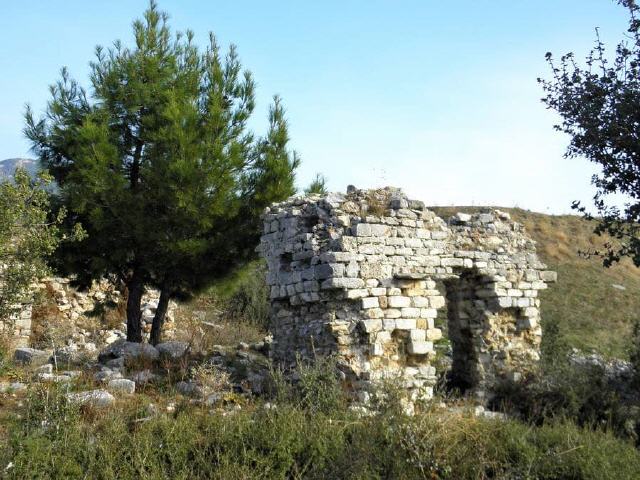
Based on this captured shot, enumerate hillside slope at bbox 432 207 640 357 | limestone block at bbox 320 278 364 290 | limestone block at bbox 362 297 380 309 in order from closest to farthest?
limestone block at bbox 320 278 364 290 → limestone block at bbox 362 297 380 309 → hillside slope at bbox 432 207 640 357

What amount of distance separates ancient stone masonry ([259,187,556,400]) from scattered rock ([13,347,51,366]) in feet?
14.0

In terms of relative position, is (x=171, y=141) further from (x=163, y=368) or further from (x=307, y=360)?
(x=307, y=360)

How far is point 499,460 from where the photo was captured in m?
6.68

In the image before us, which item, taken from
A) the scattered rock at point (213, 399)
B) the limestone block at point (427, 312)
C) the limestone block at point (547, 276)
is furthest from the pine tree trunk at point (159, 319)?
the limestone block at point (547, 276)

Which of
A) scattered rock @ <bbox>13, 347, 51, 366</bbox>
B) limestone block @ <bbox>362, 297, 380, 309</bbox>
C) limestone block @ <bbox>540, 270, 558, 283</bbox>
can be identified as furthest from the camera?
limestone block @ <bbox>540, 270, 558, 283</bbox>

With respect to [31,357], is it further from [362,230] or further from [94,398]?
[362,230]

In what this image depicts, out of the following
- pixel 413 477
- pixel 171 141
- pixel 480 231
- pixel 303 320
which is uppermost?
pixel 171 141

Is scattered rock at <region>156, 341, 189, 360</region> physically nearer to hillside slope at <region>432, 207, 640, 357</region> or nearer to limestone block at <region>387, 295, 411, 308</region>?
limestone block at <region>387, 295, 411, 308</region>

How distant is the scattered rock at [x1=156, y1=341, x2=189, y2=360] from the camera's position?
10.9 m

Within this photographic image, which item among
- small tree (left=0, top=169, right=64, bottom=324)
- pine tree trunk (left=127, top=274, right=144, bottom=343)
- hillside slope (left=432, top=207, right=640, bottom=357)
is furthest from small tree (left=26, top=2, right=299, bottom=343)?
hillside slope (left=432, top=207, right=640, bottom=357)

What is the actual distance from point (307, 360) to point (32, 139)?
7300 mm

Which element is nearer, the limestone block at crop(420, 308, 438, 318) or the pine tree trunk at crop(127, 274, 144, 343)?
the limestone block at crop(420, 308, 438, 318)

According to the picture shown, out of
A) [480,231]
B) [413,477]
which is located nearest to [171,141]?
[480,231]

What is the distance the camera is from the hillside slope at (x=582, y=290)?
18391 mm
